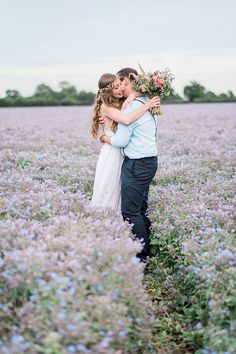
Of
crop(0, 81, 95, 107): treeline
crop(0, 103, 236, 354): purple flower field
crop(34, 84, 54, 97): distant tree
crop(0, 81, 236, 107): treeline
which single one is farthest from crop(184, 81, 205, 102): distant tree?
crop(0, 103, 236, 354): purple flower field

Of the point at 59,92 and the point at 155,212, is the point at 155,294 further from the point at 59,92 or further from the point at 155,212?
the point at 59,92

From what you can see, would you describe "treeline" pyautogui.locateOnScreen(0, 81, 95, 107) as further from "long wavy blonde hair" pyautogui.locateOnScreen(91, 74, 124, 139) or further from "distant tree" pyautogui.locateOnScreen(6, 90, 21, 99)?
"long wavy blonde hair" pyautogui.locateOnScreen(91, 74, 124, 139)

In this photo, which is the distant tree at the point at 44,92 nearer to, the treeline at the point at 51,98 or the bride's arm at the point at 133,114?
the treeline at the point at 51,98

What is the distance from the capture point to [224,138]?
1330 cm

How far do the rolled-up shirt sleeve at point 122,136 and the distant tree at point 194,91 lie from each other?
44.9 meters

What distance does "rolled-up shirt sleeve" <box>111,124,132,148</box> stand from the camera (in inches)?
217

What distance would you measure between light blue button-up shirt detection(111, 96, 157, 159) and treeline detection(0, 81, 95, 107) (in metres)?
39.6

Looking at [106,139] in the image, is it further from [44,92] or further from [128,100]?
[44,92]

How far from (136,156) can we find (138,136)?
222 millimetres

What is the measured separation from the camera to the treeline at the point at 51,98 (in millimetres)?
44375

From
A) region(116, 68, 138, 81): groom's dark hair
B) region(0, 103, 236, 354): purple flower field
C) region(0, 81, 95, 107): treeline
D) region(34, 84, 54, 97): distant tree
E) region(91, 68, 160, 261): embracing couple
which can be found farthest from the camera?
region(34, 84, 54, 97): distant tree

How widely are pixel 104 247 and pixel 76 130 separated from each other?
13.4 m

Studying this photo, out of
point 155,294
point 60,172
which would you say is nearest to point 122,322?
point 155,294

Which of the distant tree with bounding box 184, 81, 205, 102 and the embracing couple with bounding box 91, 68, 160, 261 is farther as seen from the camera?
the distant tree with bounding box 184, 81, 205, 102
